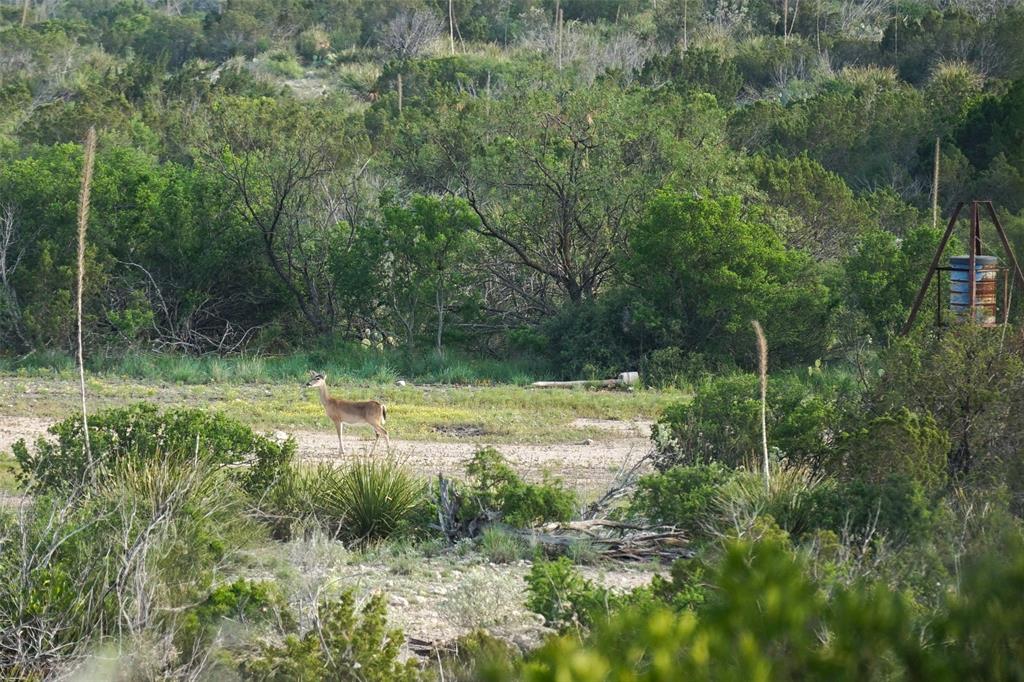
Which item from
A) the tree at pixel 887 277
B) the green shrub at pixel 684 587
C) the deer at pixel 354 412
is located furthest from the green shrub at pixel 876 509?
the tree at pixel 887 277

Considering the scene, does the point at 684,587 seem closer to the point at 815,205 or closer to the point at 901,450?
the point at 901,450

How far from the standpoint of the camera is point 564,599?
6.81 metres

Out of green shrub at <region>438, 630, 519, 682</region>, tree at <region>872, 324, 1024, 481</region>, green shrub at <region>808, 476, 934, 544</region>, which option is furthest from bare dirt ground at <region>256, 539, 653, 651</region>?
tree at <region>872, 324, 1024, 481</region>

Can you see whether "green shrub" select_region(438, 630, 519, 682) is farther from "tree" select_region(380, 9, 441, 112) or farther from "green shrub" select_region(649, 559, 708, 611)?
"tree" select_region(380, 9, 441, 112)

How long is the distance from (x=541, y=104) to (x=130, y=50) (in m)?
35.1

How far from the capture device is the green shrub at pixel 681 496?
363 inches

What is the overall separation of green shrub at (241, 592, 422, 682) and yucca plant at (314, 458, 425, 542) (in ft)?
10.8

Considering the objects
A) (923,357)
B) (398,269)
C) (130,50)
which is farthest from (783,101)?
(923,357)

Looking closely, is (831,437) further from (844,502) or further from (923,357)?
(844,502)

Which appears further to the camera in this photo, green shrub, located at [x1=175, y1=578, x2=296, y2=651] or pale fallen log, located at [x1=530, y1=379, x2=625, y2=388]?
pale fallen log, located at [x1=530, y1=379, x2=625, y2=388]

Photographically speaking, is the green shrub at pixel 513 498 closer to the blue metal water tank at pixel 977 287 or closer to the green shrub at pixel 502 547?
the green shrub at pixel 502 547

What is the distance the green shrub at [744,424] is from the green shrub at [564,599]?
11.7 ft

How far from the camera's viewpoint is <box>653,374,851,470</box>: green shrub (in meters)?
10.4

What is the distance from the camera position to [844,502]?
348 inches
